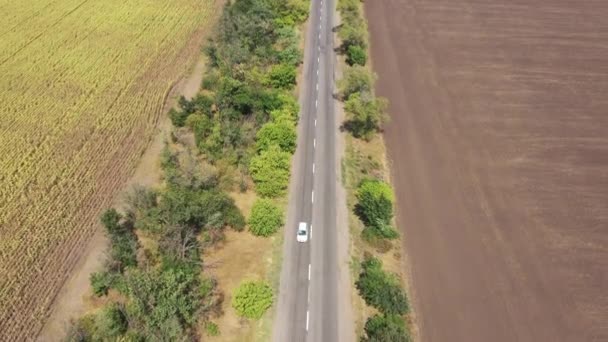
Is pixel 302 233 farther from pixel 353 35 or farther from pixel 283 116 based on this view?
pixel 353 35

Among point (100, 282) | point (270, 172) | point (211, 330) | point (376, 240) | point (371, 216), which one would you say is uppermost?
point (270, 172)

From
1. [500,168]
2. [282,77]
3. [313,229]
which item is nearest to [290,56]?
[282,77]

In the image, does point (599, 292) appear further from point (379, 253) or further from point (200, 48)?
point (200, 48)

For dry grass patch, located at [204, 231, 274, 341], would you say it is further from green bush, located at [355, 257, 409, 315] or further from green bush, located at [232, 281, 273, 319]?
green bush, located at [355, 257, 409, 315]

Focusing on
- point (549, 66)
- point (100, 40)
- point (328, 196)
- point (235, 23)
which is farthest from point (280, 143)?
point (549, 66)

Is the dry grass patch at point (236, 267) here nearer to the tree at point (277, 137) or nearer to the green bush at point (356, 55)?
the tree at point (277, 137)

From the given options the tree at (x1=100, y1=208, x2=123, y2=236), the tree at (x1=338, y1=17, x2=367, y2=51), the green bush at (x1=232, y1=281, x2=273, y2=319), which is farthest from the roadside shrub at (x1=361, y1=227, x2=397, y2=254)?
the tree at (x1=338, y1=17, x2=367, y2=51)
